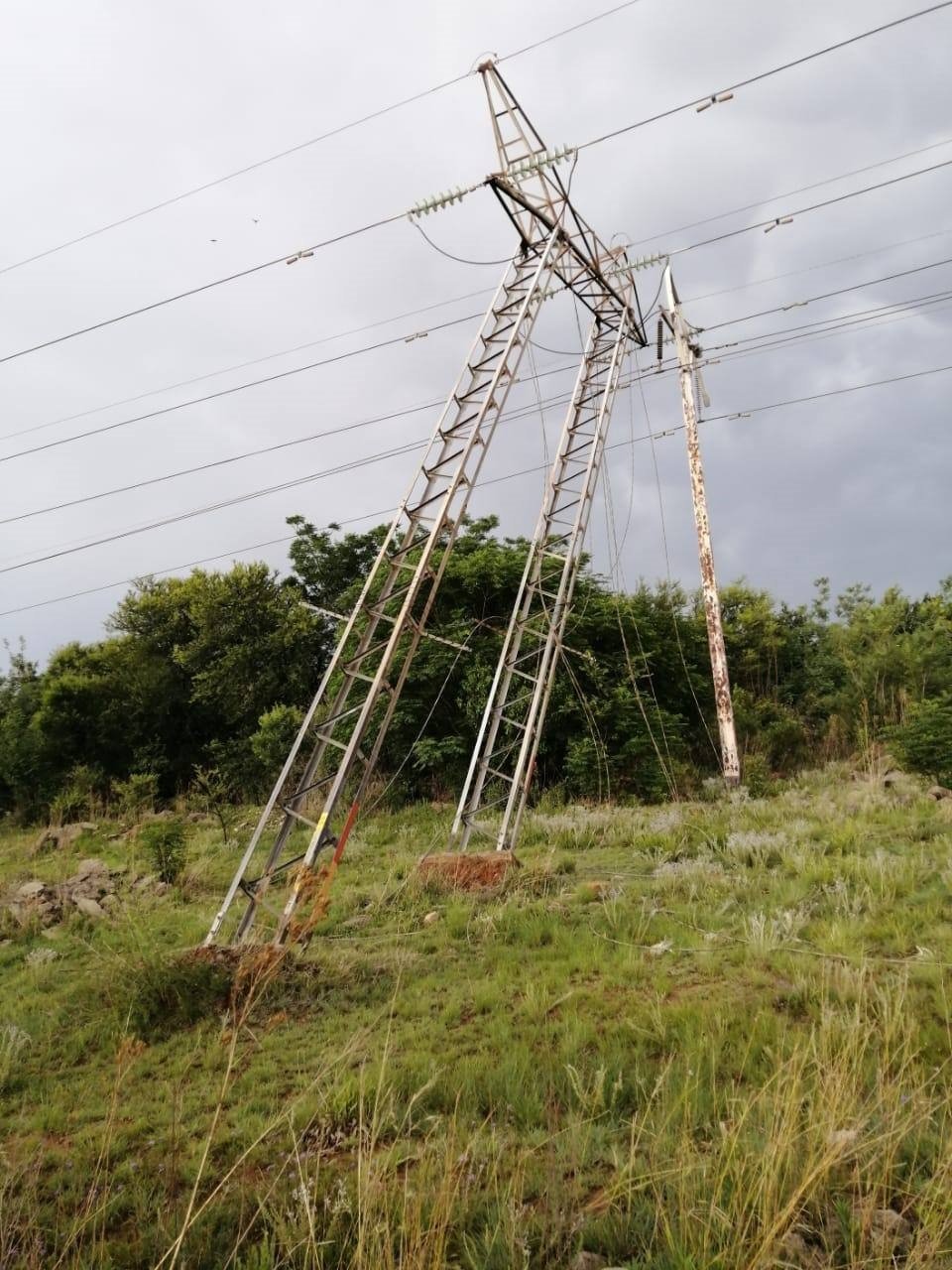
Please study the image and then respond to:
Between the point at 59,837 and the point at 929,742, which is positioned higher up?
the point at 929,742

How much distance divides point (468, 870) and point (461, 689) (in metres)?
9.20

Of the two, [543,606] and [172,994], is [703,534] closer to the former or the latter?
[543,606]

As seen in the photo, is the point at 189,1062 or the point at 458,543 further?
the point at 458,543

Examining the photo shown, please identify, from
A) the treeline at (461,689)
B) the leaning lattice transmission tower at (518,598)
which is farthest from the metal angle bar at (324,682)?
the treeline at (461,689)

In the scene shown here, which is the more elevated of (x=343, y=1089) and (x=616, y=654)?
(x=616, y=654)

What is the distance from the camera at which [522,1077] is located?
3977 millimetres

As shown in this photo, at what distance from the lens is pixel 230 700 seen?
77.5ft

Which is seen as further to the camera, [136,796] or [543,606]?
[136,796]

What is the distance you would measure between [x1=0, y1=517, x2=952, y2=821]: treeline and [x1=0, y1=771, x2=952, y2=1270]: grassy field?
6254mm

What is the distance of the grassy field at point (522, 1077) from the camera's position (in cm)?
258

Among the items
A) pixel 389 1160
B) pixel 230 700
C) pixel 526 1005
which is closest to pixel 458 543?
pixel 230 700

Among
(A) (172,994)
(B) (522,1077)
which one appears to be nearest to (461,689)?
(A) (172,994)

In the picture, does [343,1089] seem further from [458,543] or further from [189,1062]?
[458,543]

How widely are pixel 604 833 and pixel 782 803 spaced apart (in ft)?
11.2
